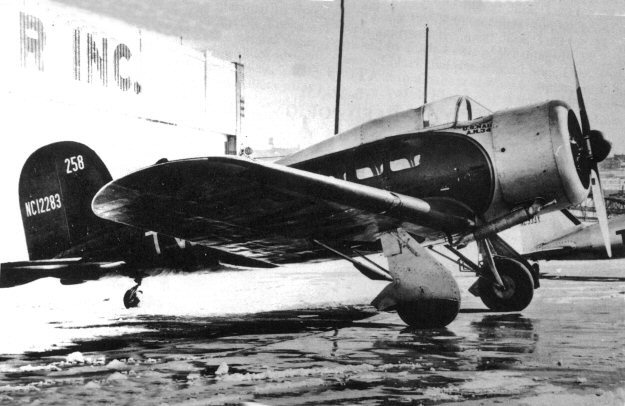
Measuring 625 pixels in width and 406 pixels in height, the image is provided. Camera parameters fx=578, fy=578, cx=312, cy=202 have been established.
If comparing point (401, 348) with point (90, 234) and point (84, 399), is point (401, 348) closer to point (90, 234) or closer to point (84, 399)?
point (84, 399)

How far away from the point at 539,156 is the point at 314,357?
9.08 feet

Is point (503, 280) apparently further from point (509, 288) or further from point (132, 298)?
point (132, 298)

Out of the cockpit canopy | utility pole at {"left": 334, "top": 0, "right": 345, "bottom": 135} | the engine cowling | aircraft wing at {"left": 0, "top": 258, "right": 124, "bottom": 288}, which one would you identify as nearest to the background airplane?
the engine cowling

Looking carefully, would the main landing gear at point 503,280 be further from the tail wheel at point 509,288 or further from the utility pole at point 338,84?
the utility pole at point 338,84

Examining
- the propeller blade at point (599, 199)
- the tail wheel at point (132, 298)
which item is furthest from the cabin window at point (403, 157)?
the tail wheel at point (132, 298)

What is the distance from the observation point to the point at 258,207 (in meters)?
4.32

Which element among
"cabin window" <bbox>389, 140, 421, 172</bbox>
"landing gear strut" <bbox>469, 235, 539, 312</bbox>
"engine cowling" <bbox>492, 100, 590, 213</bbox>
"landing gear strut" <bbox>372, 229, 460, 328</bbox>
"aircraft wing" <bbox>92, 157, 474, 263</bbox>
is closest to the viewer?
"aircraft wing" <bbox>92, 157, 474, 263</bbox>

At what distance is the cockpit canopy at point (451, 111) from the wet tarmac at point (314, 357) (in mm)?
1667

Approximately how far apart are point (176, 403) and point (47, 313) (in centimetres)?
403

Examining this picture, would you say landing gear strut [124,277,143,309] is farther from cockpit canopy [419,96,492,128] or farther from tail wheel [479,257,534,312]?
tail wheel [479,257,534,312]

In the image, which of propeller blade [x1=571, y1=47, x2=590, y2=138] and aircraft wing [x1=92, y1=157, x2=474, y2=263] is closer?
aircraft wing [x1=92, y1=157, x2=474, y2=263]

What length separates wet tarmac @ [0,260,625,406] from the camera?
271cm

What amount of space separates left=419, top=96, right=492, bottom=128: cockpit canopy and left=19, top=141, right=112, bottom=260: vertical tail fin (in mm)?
3539

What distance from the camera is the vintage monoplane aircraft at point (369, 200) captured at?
13.3 feet
